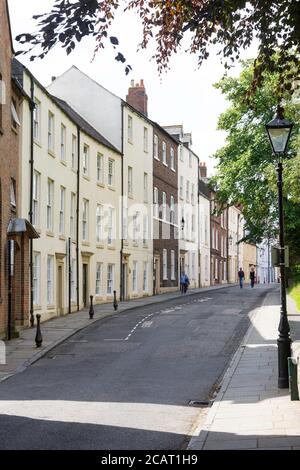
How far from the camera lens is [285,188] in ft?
85.5

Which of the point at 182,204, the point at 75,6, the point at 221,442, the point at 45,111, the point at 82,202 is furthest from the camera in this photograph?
the point at 182,204

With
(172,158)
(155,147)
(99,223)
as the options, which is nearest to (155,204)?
(155,147)

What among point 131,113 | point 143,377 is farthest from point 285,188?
point 131,113

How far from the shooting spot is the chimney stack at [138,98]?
153 ft

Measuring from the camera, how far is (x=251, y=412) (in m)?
9.90

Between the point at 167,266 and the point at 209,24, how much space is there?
4107 cm

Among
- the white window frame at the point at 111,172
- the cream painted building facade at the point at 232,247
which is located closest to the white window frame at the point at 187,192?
the white window frame at the point at 111,172

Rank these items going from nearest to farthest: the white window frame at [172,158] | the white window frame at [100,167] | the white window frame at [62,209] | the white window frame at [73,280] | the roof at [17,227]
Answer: the roof at [17,227]
the white window frame at [62,209]
the white window frame at [73,280]
the white window frame at [100,167]
the white window frame at [172,158]

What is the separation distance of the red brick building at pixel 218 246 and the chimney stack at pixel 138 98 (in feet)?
62.2

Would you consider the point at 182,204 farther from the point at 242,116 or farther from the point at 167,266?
the point at 242,116

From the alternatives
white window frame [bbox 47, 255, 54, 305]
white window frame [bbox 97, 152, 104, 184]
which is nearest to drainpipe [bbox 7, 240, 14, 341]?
white window frame [bbox 47, 255, 54, 305]

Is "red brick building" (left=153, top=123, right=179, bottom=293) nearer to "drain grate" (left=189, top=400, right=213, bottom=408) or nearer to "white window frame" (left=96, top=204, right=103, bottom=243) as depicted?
"white window frame" (left=96, top=204, right=103, bottom=243)

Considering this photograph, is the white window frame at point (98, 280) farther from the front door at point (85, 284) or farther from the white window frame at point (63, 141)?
the white window frame at point (63, 141)

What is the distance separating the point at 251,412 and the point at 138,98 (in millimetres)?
38957
